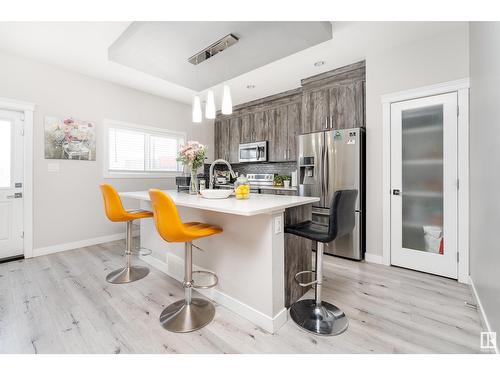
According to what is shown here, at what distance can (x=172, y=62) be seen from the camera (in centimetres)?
262

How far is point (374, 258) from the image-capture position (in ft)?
9.64

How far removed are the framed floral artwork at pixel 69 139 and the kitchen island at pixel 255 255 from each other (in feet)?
8.30

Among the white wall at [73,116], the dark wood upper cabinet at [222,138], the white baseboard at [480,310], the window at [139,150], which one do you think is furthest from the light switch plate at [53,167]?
the white baseboard at [480,310]

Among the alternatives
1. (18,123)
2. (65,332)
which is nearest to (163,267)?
(65,332)

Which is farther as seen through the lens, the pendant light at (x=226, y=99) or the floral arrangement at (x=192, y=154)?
the floral arrangement at (x=192, y=154)

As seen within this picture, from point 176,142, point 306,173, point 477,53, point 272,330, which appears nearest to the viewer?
point 272,330

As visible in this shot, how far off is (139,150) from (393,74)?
164 inches

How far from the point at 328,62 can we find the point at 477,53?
5.10 ft

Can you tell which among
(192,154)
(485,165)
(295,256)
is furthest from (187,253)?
(485,165)

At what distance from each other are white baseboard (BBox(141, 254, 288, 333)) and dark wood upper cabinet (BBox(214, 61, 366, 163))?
265cm

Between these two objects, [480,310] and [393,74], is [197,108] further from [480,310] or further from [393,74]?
[480,310]

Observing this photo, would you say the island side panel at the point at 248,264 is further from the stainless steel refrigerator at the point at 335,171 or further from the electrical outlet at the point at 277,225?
the stainless steel refrigerator at the point at 335,171

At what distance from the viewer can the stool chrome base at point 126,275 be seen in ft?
7.91

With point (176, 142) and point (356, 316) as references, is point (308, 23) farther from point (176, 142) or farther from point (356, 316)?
point (176, 142)
